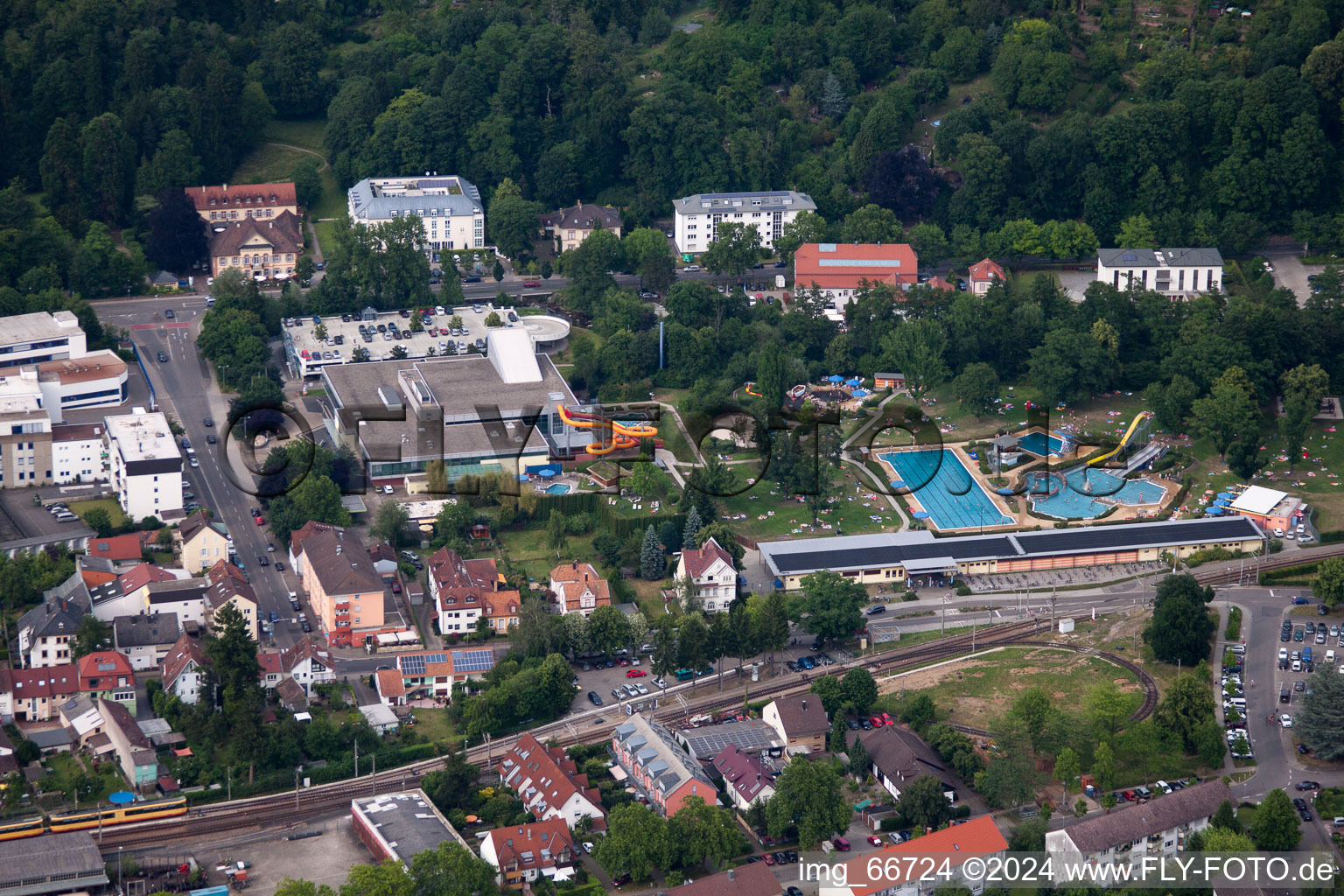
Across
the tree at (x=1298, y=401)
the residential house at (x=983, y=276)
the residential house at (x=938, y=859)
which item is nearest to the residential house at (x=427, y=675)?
the residential house at (x=938, y=859)

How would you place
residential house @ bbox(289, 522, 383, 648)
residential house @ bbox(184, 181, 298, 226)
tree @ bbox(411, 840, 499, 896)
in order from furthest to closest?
residential house @ bbox(184, 181, 298, 226)
residential house @ bbox(289, 522, 383, 648)
tree @ bbox(411, 840, 499, 896)

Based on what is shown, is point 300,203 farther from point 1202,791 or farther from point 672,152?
point 1202,791

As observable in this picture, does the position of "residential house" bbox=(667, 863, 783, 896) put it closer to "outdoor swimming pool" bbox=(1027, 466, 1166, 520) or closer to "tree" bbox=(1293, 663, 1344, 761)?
"tree" bbox=(1293, 663, 1344, 761)

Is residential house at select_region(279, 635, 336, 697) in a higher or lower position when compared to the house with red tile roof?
lower

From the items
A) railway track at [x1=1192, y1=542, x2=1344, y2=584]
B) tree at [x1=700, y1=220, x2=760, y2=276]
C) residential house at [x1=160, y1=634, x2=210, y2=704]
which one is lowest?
railway track at [x1=1192, y1=542, x2=1344, y2=584]

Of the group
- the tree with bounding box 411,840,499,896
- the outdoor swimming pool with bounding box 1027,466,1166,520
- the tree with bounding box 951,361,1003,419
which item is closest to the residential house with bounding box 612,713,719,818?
the tree with bounding box 411,840,499,896

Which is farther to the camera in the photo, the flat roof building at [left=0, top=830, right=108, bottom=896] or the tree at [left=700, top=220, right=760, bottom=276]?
the tree at [left=700, top=220, right=760, bottom=276]

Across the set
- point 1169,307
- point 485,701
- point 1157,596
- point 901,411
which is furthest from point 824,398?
point 485,701
